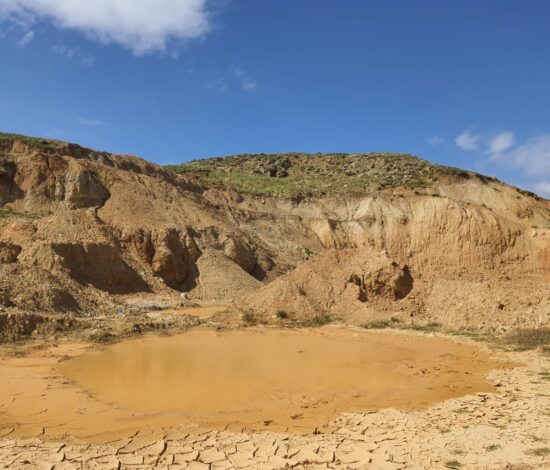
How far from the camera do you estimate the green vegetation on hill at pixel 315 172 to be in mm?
51750

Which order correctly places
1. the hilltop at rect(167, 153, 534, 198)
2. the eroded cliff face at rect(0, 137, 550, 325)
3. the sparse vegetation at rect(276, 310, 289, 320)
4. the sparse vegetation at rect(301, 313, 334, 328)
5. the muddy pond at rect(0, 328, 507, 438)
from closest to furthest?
1. the muddy pond at rect(0, 328, 507, 438)
2. the sparse vegetation at rect(301, 313, 334, 328)
3. the sparse vegetation at rect(276, 310, 289, 320)
4. the eroded cliff face at rect(0, 137, 550, 325)
5. the hilltop at rect(167, 153, 534, 198)

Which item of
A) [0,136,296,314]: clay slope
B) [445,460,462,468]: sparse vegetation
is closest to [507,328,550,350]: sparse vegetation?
[445,460,462,468]: sparse vegetation

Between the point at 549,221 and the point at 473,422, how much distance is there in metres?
42.1

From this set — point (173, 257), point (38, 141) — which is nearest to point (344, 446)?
point (173, 257)

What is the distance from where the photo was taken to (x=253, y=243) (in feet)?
124

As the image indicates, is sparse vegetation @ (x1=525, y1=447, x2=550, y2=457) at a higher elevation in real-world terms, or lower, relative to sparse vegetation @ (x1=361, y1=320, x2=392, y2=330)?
lower

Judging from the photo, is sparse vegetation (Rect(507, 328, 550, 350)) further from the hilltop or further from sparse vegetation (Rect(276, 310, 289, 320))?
the hilltop

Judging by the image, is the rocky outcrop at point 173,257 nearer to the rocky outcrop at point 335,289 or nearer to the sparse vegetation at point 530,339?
the rocky outcrop at point 335,289

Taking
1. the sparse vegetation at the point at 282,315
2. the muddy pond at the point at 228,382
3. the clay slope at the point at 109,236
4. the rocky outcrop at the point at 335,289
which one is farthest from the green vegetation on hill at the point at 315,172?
the muddy pond at the point at 228,382

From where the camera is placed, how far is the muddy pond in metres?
7.57

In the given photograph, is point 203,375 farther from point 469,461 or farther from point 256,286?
point 256,286

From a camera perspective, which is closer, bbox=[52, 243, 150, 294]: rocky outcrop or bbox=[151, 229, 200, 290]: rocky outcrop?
bbox=[52, 243, 150, 294]: rocky outcrop

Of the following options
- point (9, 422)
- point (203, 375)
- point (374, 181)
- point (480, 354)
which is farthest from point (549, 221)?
point (9, 422)

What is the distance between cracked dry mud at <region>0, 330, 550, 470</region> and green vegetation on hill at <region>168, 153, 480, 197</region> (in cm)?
4259
